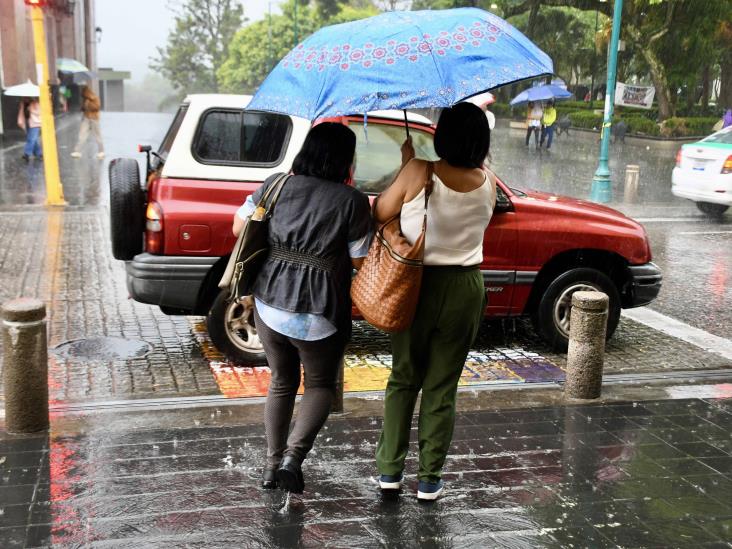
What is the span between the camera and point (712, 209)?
16.0 metres

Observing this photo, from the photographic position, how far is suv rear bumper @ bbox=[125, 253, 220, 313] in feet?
20.4

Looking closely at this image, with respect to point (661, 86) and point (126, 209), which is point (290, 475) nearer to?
point (126, 209)

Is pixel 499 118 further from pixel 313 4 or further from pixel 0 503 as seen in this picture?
pixel 313 4

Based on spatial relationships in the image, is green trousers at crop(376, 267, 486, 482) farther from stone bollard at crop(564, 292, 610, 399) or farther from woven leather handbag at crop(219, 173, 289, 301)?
stone bollard at crop(564, 292, 610, 399)

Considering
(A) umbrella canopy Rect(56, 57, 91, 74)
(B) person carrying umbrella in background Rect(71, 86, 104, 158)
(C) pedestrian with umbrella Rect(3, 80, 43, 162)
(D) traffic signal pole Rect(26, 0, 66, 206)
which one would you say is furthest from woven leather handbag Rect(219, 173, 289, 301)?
(A) umbrella canopy Rect(56, 57, 91, 74)

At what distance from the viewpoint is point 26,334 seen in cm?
481

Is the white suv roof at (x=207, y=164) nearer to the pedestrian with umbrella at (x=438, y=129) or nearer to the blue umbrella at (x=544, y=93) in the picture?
the pedestrian with umbrella at (x=438, y=129)

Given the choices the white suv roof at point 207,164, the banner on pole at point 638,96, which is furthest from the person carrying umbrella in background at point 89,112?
the banner on pole at point 638,96

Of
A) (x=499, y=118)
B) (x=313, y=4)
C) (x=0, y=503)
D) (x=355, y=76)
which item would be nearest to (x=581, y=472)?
(x=355, y=76)

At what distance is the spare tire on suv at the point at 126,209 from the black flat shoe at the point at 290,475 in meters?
2.87

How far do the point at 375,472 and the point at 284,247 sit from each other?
1.35 metres

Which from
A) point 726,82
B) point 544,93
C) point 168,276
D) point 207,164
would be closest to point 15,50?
point 544,93

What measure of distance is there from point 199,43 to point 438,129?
10783 cm

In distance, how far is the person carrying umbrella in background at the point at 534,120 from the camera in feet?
106
